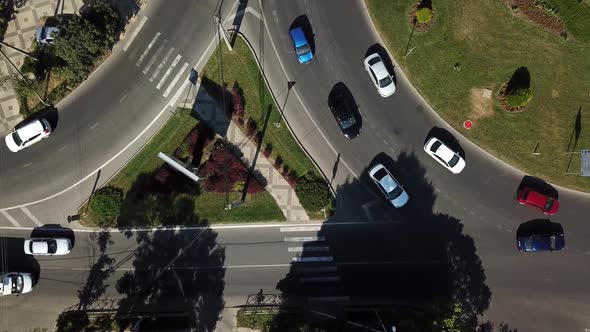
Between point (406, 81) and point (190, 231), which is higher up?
point (406, 81)

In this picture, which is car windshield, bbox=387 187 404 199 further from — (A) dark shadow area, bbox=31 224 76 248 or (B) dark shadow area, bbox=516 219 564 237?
(A) dark shadow area, bbox=31 224 76 248

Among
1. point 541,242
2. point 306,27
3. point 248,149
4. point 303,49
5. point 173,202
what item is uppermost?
point 306,27

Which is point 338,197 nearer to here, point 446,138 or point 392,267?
point 392,267

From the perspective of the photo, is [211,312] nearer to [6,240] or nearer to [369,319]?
[369,319]

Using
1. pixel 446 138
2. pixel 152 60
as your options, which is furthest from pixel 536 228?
pixel 152 60

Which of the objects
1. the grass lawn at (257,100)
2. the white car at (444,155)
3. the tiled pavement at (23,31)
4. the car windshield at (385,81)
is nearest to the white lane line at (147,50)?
the grass lawn at (257,100)

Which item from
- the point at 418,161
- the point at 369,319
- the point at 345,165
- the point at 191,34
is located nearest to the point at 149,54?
the point at 191,34

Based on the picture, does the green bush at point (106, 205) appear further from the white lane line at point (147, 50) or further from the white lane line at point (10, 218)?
the white lane line at point (147, 50)
